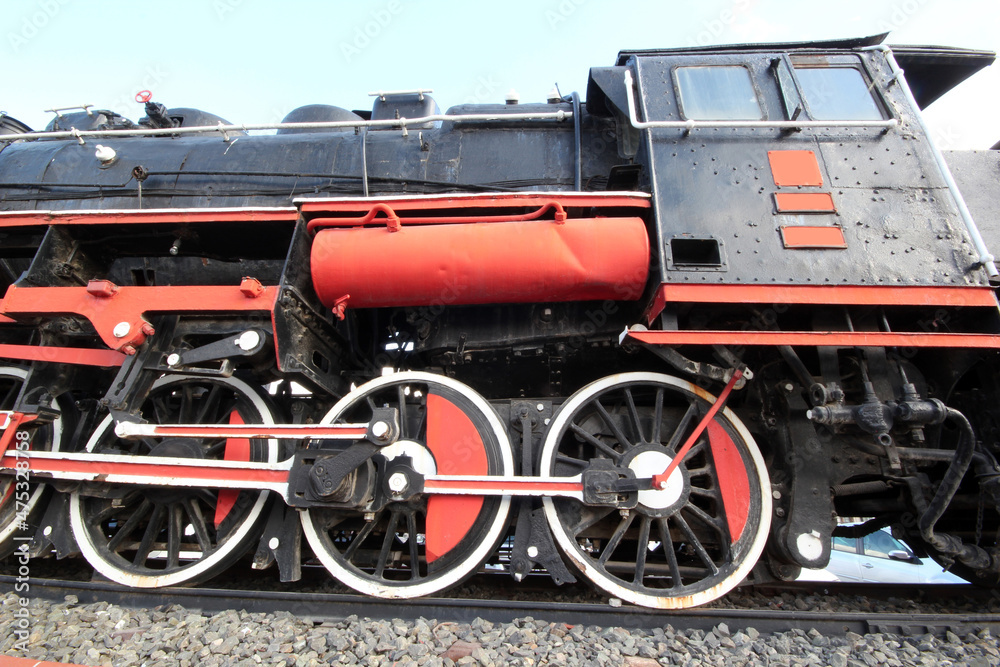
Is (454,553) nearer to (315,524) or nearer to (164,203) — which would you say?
(315,524)

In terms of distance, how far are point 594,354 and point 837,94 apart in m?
2.13

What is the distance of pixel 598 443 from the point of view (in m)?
2.71

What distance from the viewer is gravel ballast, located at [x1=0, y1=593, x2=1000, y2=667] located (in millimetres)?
2006

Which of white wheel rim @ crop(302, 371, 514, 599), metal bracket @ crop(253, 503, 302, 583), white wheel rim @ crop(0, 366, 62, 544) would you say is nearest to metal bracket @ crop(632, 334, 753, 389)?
white wheel rim @ crop(302, 371, 514, 599)

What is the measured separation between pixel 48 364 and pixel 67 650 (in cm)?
175

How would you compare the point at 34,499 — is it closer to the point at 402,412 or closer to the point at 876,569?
the point at 402,412

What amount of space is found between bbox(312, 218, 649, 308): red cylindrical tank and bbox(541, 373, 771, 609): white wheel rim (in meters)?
0.54

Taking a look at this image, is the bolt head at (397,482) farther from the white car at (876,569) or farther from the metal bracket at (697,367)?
the white car at (876,569)

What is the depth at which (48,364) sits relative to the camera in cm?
299

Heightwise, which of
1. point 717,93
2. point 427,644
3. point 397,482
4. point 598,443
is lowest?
point 427,644

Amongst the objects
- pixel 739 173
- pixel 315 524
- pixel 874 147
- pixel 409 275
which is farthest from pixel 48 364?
pixel 874 147

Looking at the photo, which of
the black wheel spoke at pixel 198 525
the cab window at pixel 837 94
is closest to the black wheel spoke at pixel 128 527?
the black wheel spoke at pixel 198 525

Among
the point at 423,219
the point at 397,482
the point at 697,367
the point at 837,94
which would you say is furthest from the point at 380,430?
the point at 837,94

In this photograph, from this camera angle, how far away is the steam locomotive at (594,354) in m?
2.49
